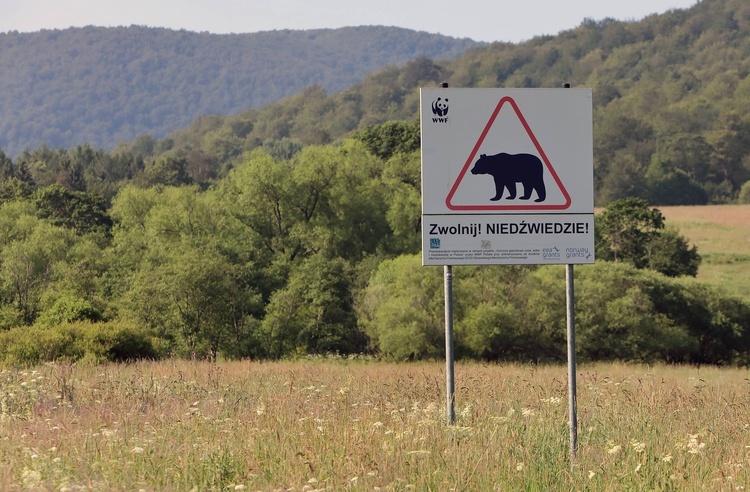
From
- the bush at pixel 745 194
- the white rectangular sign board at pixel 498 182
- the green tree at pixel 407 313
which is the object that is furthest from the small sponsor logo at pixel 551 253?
the bush at pixel 745 194

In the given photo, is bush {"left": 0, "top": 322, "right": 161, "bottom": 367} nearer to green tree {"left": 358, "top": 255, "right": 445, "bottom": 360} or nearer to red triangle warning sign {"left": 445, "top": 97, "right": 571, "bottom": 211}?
red triangle warning sign {"left": 445, "top": 97, "right": 571, "bottom": 211}

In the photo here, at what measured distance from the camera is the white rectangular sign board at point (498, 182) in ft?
25.5

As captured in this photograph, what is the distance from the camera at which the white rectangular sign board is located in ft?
25.5

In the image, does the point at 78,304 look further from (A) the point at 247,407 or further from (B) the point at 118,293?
(A) the point at 247,407

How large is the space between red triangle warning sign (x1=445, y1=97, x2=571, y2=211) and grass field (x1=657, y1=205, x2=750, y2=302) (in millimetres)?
54345

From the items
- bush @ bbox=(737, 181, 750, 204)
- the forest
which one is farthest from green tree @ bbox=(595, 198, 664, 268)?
bush @ bbox=(737, 181, 750, 204)

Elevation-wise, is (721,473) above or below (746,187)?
below

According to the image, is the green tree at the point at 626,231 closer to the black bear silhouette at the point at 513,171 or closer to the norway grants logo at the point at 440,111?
the black bear silhouette at the point at 513,171

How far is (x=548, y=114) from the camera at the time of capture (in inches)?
312

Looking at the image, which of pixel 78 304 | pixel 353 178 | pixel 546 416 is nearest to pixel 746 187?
pixel 353 178

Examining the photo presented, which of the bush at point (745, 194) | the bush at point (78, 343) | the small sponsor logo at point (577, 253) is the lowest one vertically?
the bush at point (78, 343)

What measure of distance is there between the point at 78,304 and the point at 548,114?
25172 mm

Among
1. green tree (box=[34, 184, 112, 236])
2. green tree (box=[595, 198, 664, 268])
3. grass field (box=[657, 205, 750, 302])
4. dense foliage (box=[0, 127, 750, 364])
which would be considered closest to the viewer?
dense foliage (box=[0, 127, 750, 364])

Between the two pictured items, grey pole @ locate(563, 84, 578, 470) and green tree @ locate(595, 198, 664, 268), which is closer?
grey pole @ locate(563, 84, 578, 470)
